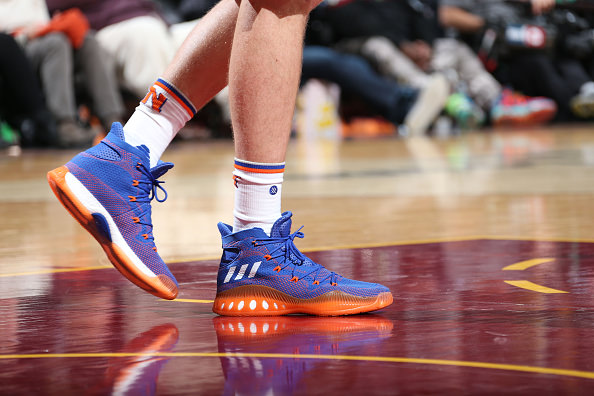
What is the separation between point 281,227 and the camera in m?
1.32

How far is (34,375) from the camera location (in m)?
0.92

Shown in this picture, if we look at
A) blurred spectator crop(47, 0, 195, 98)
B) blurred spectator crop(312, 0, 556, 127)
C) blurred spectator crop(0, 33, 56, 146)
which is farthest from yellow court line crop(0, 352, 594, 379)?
blurred spectator crop(312, 0, 556, 127)

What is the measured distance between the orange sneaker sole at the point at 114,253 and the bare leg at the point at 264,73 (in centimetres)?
18

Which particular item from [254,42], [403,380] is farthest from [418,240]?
[403,380]

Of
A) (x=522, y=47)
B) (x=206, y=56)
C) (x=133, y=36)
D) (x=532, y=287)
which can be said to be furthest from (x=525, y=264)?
(x=522, y=47)

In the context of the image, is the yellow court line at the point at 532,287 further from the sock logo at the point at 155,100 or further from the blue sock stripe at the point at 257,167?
the sock logo at the point at 155,100

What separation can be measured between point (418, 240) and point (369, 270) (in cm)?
42

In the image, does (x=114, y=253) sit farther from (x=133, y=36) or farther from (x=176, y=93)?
(x=133, y=36)

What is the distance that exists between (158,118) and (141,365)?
0.54 m

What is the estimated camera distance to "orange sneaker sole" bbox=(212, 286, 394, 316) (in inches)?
49.6

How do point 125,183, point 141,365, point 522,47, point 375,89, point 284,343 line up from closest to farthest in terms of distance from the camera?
point 141,365 → point 284,343 → point 125,183 → point 375,89 → point 522,47

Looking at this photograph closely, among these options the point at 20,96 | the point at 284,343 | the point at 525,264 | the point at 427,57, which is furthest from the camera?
the point at 427,57

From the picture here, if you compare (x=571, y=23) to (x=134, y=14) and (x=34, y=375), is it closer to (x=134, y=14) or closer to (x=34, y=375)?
(x=134, y=14)

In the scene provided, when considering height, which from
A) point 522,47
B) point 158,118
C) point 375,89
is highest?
point 522,47
